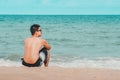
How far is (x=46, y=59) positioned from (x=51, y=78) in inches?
42.8

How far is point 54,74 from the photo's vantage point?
719 cm

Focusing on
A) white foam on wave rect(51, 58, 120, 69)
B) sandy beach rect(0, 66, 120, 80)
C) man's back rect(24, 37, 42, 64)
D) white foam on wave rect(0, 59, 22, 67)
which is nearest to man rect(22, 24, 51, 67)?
man's back rect(24, 37, 42, 64)

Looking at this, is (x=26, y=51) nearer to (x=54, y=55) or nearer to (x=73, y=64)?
(x=73, y=64)

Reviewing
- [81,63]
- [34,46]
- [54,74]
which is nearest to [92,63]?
[81,63]

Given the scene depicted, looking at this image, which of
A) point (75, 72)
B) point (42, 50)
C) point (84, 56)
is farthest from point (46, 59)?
point (84, 56)

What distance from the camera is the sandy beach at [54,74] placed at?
6.89 m

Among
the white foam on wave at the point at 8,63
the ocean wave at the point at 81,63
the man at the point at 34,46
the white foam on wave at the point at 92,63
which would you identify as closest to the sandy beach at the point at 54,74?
the man at the point at 34,46

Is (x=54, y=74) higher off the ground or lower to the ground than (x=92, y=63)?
higher

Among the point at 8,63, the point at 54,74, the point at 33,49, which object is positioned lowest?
the point at 8,63

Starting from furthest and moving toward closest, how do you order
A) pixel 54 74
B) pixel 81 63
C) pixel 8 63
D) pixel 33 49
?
1. pixel 8 63
2. pixel 81 63
3. pixel 33 49
4. pixel 54 74

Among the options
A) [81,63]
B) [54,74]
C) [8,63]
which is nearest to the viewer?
[54,74]

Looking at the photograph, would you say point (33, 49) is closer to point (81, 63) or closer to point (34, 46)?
point (34, 46)

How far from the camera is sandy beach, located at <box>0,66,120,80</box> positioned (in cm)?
689

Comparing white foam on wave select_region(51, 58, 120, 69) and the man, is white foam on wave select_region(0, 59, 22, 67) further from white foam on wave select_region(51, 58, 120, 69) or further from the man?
the man
